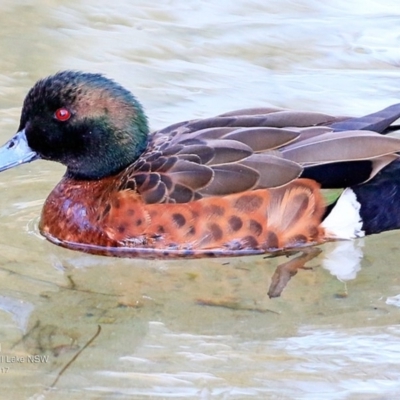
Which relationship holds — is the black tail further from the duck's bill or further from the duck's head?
the duck's bill

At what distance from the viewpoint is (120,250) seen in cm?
521

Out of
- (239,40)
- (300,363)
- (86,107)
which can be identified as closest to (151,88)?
(239,40)

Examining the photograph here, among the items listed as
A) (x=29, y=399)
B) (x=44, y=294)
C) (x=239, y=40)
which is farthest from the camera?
(x=239, y=40)

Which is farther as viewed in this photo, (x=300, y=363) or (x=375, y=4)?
(x=375, y=4)

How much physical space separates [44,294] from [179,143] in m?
1.01

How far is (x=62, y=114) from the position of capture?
5.33 m

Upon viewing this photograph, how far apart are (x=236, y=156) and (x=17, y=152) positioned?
116 cm

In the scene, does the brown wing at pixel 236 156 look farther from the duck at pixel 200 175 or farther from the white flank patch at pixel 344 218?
the white flank patch at pixel 344 218

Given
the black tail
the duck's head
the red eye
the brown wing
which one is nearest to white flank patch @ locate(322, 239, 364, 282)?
the brown wing

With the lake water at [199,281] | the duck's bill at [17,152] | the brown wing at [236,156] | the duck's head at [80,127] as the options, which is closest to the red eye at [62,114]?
the duck's head at [80,127]

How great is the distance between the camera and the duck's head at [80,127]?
5.30 meters

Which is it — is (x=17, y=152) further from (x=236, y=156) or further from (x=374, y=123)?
(x=374, y=123)

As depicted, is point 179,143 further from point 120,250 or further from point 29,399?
point 29,399

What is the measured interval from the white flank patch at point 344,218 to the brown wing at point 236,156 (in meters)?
0.21
